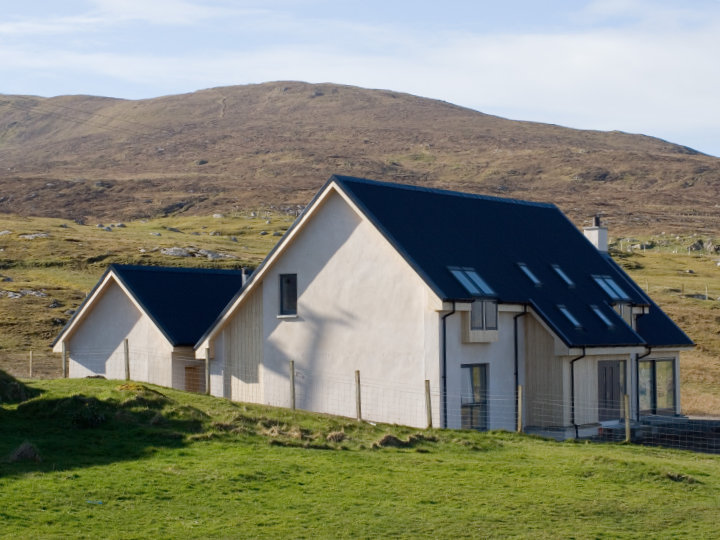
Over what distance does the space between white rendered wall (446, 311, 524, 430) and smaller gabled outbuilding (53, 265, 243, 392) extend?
1047 centimetres

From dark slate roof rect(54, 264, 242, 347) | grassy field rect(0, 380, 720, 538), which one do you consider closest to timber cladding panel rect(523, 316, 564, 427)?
grassy field rect(0, 380, 720, 538)

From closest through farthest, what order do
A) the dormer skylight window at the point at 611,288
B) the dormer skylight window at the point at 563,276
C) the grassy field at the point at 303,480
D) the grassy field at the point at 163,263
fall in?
the grassy field at the point at 303,480, the dormer skylight window at the point at 563,276, the dormer skylight window at the point at 611,288, the grassy field at the point at 163,263

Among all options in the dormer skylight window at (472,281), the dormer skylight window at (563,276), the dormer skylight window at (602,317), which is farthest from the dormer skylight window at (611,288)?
the dormer skylight window at (472,281)

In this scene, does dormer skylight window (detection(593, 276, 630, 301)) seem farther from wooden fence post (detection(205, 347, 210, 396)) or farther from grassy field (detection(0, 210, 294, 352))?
grassy field (detection(0, 210, 294, 352))

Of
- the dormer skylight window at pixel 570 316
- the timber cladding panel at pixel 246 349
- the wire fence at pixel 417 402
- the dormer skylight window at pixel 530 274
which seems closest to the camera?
the wire fence at pixel 417 402

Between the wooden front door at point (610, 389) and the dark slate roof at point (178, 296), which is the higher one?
the dark slate roof at point (178, 296)

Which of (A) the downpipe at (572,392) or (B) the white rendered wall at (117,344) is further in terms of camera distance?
(B) the white rendered wall at (117,344)

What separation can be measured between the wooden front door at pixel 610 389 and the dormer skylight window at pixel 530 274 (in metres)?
3.06

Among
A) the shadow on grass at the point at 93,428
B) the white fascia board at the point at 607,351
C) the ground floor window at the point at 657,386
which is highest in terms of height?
the white fascia board at the point at 607,351

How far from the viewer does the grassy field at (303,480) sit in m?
15.0

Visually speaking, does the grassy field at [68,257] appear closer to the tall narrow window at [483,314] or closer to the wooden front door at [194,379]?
the wooden front door at [194,379]

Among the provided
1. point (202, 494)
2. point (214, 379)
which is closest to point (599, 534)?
point (202, 494)

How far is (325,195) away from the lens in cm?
3142

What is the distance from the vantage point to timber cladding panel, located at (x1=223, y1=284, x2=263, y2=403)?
33.8 m
